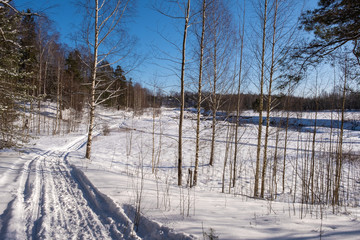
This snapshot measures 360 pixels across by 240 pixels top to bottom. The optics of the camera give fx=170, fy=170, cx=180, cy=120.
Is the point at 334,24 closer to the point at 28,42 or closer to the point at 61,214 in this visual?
the point at 61,214

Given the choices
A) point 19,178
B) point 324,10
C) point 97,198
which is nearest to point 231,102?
point 324,10

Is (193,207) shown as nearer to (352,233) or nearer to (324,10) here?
(352,233)

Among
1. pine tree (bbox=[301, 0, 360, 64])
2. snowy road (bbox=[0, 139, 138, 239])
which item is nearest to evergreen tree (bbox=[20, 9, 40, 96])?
snowy road (bbox=[0, 139, 138, 239])

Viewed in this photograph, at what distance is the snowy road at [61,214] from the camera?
8.30 feet

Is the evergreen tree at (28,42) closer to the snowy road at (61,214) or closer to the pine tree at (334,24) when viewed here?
the snowy road at (61,214)

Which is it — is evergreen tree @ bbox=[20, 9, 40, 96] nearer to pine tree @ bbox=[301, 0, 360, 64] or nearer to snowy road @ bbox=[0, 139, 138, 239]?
snowy road @ bbox=[0, 139, 138, 239]

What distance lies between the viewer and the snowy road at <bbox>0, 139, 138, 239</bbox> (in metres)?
2.53

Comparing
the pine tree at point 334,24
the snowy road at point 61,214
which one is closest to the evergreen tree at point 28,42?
the snowy road at point 61,214

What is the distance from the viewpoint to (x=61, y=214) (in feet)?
10.1

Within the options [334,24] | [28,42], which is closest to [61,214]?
[334,24]

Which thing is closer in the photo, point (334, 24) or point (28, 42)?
point (334, 24)

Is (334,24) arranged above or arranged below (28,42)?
below

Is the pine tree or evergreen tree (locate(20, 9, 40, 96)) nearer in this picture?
the pine tree

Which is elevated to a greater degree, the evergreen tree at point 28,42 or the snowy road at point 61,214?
the evergreen tree at point 28,42
